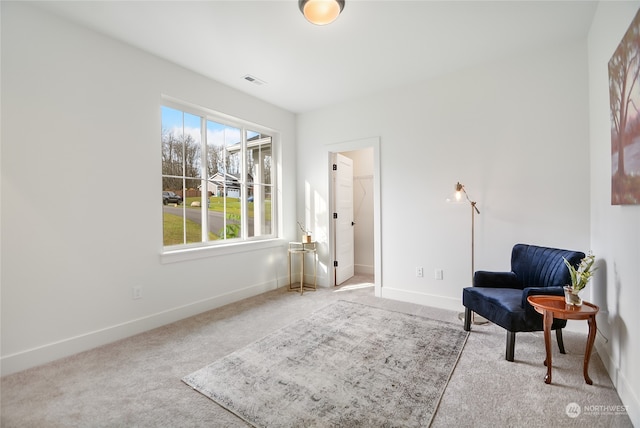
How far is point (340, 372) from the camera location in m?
2.03

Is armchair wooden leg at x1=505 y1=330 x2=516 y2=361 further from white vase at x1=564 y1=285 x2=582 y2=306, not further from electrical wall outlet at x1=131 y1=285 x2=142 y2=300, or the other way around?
electrical wall outlet at x1=131 y1=285 x2=142 y2=300

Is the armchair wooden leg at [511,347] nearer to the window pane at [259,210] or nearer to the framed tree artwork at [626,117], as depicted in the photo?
the framed tree artwork at [626,117]

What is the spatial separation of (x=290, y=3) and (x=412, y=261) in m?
2.96

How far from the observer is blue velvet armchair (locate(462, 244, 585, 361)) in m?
2.10

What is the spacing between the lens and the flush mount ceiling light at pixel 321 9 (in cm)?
202

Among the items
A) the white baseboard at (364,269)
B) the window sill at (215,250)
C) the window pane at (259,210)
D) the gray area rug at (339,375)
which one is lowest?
the gray area rug at (339,375)

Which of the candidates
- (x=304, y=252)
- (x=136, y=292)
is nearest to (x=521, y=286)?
(x=304, y=252)

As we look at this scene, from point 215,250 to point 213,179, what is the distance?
882mm

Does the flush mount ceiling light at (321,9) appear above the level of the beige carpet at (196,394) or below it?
above

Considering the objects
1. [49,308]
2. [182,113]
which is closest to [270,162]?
[182,113]

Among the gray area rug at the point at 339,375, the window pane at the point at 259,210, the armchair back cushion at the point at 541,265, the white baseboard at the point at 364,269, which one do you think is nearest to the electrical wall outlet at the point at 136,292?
the gray area rug at the point at 339,375

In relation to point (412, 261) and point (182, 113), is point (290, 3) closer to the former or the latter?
point (182, 113)

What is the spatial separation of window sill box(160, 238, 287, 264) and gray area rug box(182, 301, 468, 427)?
127cm

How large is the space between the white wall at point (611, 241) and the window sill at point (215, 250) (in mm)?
3503
